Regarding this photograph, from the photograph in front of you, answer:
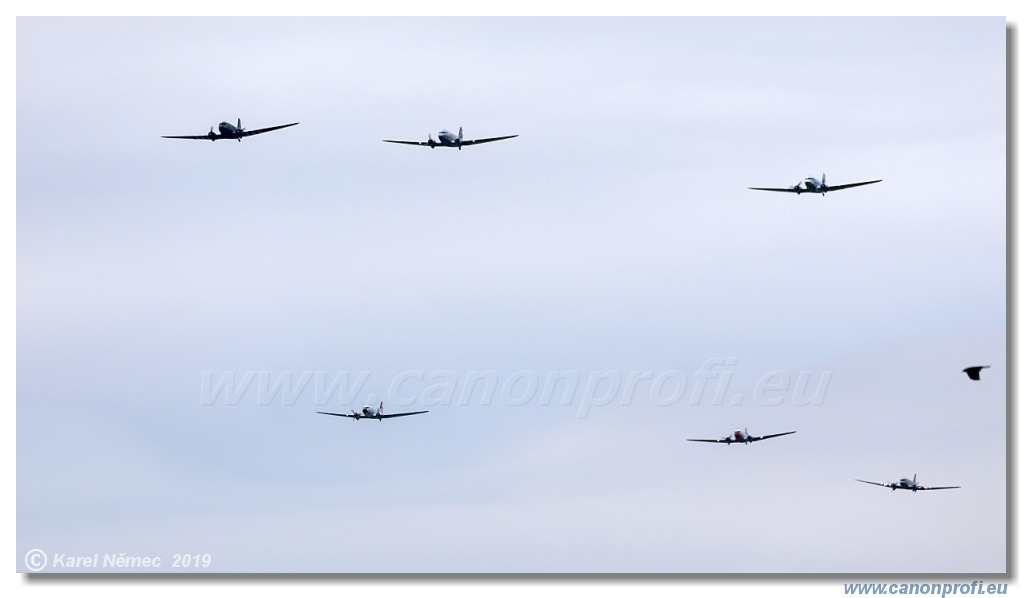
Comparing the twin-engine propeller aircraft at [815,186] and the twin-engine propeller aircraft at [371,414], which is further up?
the twin-engine propeller aircraft at [815,186]

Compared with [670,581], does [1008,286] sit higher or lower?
higher

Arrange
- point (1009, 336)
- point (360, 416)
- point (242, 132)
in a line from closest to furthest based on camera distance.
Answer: point (1009, 336), point (242, 132), point (360, 416)

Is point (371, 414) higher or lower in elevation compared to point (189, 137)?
lower

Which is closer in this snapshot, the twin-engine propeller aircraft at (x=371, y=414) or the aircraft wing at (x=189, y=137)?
the aircraft wing at (x=189, y=137)

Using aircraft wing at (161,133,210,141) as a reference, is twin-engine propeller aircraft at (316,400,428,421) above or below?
below

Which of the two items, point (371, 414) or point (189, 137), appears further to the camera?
point (371, 414)

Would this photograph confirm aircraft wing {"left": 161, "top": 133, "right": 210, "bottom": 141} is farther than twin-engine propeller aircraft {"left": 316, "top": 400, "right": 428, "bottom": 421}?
No

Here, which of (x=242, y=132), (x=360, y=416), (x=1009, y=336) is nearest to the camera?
(x=1009, y=336)

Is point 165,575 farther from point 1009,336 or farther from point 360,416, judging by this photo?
point 1009,336

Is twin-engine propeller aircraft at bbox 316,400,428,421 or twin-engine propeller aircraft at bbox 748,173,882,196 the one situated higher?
twin-engine propeller aircraft at bbox 748,173,882,196

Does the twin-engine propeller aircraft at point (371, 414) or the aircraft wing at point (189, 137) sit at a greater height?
the aircraft wing at point (189, 137)

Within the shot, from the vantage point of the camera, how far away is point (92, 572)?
553 feet

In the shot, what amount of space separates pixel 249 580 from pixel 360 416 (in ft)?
97.4
